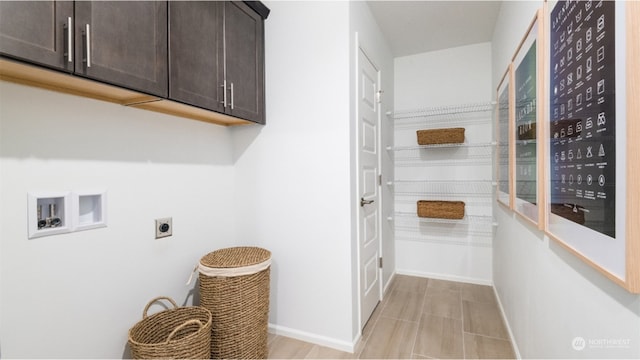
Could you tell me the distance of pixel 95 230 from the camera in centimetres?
130

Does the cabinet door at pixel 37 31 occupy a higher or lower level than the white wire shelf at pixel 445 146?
higher

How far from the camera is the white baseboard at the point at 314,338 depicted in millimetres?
1804

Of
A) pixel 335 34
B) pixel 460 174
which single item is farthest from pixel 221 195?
pixel 460 174

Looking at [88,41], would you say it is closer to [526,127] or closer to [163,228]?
[163,228]

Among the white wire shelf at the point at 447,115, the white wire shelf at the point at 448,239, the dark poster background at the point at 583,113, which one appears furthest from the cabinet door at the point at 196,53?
the white wire shelf at the point at 448,239

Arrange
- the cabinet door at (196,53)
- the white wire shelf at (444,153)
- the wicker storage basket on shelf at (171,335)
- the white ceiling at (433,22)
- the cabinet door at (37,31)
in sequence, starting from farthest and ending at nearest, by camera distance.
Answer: the white wire shelf at (444,153)
the white ceiling at (433,22)
the cabinet door at (196,53)
the wicker storage basket on shelf at (171,335)
the cabinet door at (37,31)

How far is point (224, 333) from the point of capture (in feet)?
5.11

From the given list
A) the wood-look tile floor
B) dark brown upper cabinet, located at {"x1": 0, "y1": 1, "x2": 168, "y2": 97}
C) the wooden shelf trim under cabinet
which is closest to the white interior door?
the wood-look tile floor

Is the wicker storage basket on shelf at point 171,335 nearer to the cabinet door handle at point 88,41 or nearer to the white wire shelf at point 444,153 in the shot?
the cabinet door handle at point 88,41

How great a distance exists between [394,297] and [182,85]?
2.37 m

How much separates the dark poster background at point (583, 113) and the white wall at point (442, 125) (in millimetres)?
1933

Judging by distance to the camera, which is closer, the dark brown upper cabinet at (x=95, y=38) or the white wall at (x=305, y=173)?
the dark brown upper cabinet at (x=95, y=38)

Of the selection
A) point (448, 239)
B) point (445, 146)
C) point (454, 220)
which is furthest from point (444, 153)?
point (448, 239)

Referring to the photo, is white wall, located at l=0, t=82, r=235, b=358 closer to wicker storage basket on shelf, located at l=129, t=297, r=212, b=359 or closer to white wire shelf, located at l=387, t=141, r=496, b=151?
wicker storage basket on shelf, located at l=129, t=297, r=212, b=359
